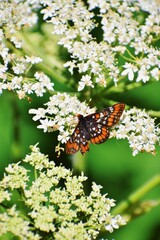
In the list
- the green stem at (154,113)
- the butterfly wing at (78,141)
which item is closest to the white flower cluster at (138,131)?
the green stem at (154,113)

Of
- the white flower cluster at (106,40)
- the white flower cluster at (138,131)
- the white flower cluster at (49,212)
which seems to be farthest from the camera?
the white flower cluster at (106,40)

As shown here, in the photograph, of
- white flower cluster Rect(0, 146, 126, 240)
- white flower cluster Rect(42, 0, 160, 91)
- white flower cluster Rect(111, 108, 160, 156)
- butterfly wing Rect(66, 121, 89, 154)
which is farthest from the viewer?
white flower cluster Rect(42, 0, 160, 91)

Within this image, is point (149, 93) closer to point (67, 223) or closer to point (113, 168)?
point (113, 168)

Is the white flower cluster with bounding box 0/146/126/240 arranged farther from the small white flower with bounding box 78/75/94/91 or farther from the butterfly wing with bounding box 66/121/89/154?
the small white flower with bounding box 78/75/94/91

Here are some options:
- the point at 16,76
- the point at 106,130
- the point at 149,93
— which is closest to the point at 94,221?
the point at 106,130

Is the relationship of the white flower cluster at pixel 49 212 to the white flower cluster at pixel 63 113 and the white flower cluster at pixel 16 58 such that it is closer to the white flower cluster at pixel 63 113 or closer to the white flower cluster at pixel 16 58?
the white flower cluster at pixel 63 113

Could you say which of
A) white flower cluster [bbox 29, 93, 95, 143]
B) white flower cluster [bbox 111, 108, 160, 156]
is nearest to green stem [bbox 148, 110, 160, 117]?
white flower cluster [bbox 111, 108, 160, 156]
